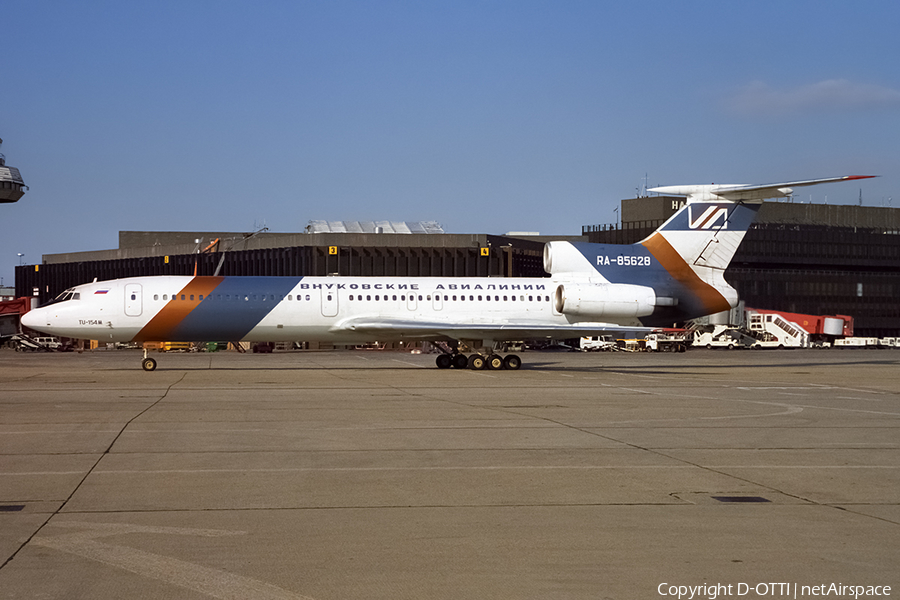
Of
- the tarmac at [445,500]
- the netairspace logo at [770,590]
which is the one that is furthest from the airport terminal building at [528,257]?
the netairspace logo at [770,590]

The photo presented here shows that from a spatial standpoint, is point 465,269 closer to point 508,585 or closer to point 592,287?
point 592,287

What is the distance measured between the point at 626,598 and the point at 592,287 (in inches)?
1217

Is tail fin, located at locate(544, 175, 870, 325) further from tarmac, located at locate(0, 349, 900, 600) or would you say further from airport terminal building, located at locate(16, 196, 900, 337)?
airport terminal building, located at locate(16, 196, 900, 337)

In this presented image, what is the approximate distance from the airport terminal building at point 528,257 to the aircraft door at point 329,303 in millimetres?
45240

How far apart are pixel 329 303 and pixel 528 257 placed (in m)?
57.1

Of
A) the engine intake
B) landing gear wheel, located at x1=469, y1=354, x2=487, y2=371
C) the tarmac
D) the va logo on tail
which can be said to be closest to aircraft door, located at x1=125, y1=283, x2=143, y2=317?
the tarmac

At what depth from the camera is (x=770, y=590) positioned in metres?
6.69

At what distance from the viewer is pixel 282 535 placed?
833 cm

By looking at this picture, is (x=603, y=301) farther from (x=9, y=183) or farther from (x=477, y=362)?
(x=9, y=183)

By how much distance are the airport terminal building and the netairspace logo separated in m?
73.4

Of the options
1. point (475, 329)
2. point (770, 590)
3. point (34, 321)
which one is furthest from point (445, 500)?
point (34, 321)

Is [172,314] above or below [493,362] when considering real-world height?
above

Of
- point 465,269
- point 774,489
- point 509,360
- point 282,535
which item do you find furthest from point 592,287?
point 465,269

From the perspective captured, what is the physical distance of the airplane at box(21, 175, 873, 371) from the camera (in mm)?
34062
